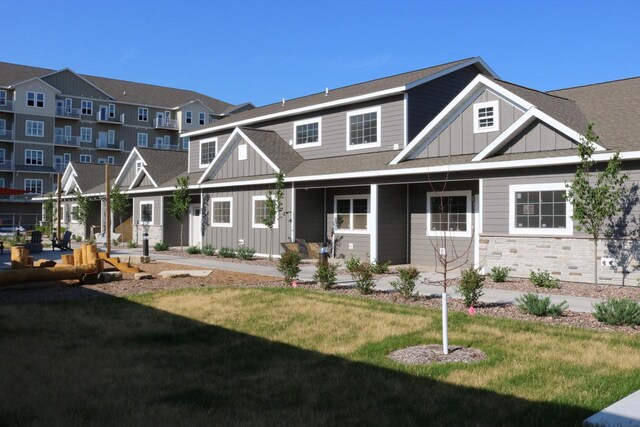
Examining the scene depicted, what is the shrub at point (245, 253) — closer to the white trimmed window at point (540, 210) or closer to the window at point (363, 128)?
the window at point (363, 128)

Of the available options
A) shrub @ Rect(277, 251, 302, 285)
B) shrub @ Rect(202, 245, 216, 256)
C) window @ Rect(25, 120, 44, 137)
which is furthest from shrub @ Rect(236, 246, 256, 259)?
window @ Rect(25, 120, 44, 137)

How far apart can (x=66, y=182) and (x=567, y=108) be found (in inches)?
1570

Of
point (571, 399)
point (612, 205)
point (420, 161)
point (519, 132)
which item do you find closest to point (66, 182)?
point (420, 161)

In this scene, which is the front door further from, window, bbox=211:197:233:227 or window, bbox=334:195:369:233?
window, bbox=334:195:369:233

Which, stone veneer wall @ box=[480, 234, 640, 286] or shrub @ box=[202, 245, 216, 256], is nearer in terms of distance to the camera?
stone veneer wall @ box=[480, 234, 640, 286]

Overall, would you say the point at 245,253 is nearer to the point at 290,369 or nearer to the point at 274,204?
the point at 274,204

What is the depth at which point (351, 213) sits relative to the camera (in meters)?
21.2

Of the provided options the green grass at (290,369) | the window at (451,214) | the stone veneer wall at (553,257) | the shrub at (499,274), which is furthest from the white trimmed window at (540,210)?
the green grass at (290,369)

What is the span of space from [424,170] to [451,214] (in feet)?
8.61

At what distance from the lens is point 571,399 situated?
220 inches

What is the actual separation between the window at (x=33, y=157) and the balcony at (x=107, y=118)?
23.7 ft

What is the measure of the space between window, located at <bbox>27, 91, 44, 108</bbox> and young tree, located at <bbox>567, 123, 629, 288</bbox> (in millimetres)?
59474

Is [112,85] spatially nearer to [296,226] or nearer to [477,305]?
[296,226]

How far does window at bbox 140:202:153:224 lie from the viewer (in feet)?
101
